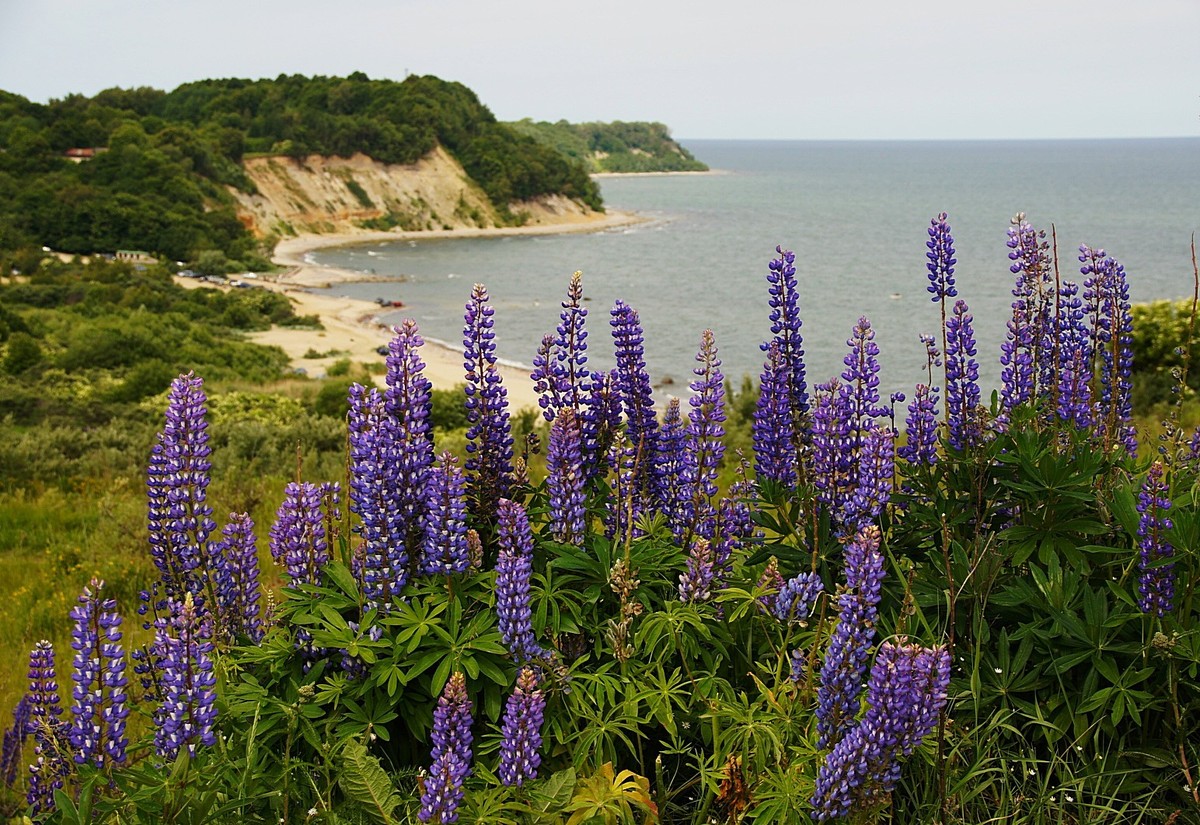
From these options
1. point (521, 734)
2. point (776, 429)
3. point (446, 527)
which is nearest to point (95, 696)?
point (446, 527)

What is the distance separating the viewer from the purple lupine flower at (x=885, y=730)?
2.43 meters

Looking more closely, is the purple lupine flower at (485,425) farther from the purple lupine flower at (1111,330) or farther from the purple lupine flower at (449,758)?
the purple lupine flower at (1111,330)

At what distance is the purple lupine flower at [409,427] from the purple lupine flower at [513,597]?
1.43 ft

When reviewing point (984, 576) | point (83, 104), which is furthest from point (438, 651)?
point (83, 104)

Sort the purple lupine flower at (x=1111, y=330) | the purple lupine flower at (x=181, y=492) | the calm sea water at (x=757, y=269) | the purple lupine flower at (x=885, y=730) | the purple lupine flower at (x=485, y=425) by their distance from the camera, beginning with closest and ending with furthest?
the purple lupine flower at (x=885, y=730)
the purple lupine flower at (x=181, y=492)
the purple lupine flower at (x=485, y=425)
the purple lupine flower at (x=1111, y=330)
the calm sea water at (x=757, y=269)

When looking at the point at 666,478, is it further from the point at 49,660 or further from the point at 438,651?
the point at 49,660

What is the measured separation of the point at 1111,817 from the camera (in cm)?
304

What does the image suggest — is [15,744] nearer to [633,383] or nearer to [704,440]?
[633,383]

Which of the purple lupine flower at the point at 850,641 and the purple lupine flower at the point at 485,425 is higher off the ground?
the purple lupine flower at the point at 485,425

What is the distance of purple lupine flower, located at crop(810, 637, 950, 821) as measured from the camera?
2.43 meters

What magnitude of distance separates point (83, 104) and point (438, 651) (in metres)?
98.6

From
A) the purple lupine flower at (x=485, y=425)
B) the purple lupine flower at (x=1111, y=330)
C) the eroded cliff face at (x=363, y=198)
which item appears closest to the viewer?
the purple lupine flower at (x=485, y=425)

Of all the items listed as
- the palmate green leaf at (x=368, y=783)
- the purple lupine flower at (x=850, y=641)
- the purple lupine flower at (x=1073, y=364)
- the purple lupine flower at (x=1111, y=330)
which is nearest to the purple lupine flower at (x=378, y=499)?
the palmate green leaf at (x=368, y=783)

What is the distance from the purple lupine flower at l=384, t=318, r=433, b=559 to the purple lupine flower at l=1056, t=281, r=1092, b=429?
236cm
